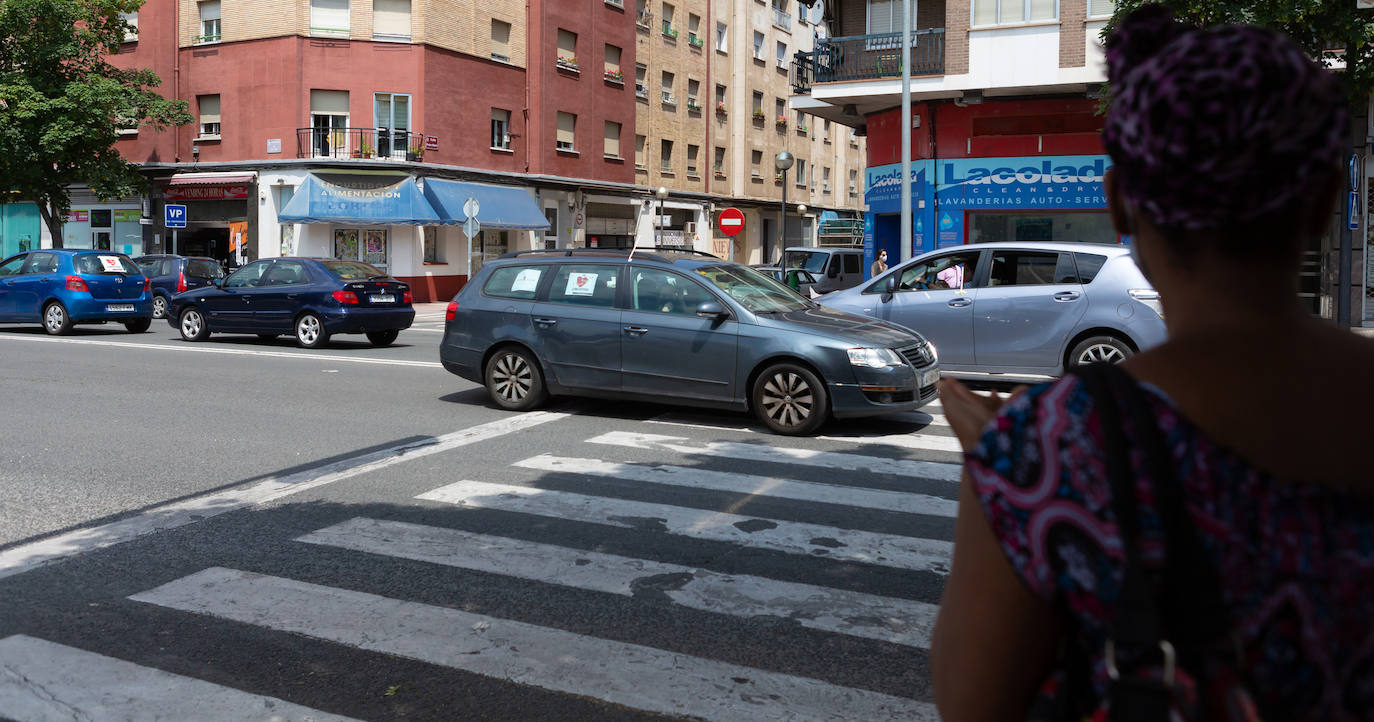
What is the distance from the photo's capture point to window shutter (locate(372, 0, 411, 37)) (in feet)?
110

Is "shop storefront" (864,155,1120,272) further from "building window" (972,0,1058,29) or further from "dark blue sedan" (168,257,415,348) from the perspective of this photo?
"dark blue sedan" (168,257,415,348)

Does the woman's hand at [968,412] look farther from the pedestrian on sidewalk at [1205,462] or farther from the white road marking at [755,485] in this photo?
the white road marking at [755,485]

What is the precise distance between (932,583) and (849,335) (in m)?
4.35

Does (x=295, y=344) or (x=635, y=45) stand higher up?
(x=635, y=45)

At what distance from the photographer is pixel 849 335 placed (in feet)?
31.2

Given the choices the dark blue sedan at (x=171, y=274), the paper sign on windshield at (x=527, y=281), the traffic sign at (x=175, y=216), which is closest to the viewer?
the paper sign on windshield at (x=527, y=281)

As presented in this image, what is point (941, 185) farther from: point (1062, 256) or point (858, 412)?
point (858, 412)

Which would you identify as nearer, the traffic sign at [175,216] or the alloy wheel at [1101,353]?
the alloy wheel at [1101,353]

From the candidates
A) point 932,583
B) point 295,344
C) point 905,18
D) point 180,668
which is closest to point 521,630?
point 180,668

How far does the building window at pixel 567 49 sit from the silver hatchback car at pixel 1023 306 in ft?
96.3

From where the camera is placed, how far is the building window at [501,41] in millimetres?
36938

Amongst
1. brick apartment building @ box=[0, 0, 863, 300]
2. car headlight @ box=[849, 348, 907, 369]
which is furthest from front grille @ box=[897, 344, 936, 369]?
brick apartment building @ box=[0, 0, 863, 300]

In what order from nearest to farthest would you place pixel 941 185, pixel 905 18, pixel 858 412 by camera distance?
pixel 858 412 → pixel 905 18 → pixel 941 185

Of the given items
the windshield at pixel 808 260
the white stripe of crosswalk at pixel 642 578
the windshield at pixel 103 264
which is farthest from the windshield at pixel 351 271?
the windshield at pixel 808 260
